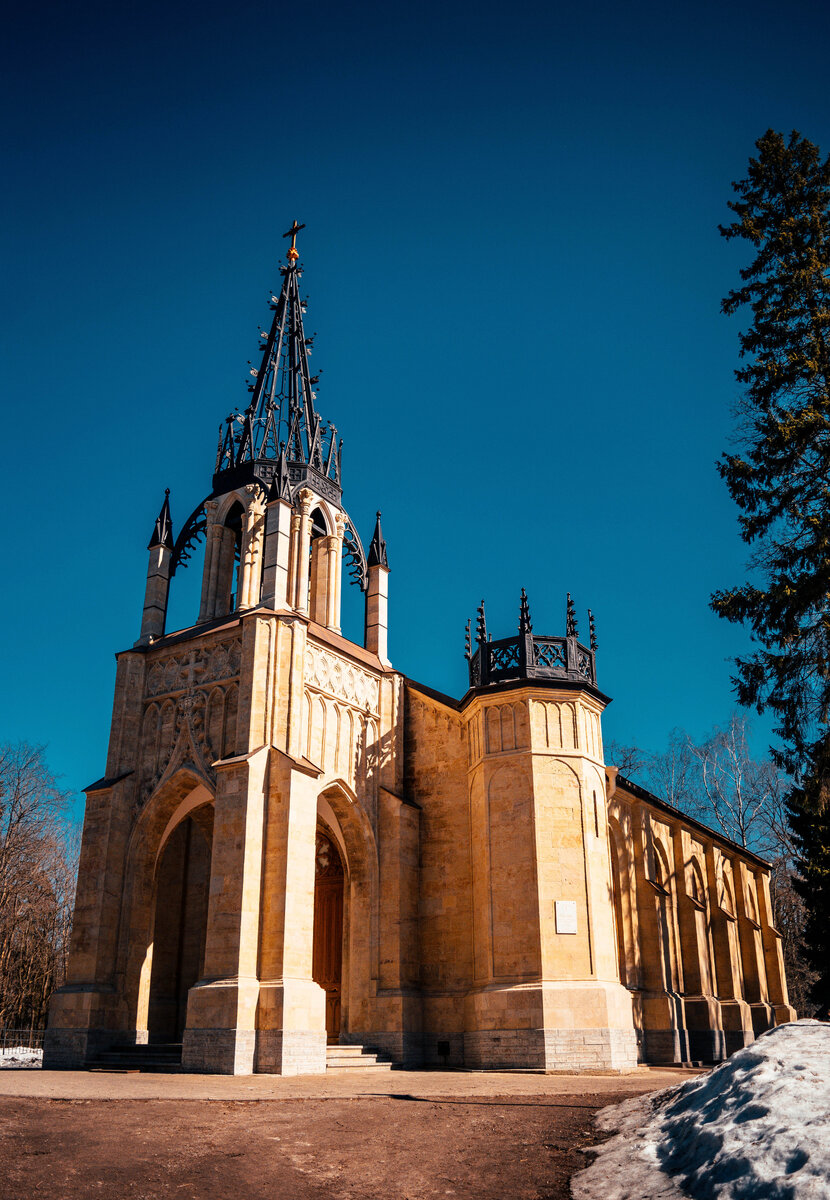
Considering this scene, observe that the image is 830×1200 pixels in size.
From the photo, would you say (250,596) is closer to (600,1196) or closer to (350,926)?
(350,926)

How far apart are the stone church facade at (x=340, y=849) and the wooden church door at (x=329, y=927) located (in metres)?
0.06

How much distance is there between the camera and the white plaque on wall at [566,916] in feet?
64.6

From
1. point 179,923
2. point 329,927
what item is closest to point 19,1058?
point 179,923

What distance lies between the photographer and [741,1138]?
5.53 meters

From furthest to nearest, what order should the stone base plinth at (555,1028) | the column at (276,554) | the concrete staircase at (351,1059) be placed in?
the column at (276,554) → the concrete staircase at (351,1059) → the stone base plinth at (555,1028)

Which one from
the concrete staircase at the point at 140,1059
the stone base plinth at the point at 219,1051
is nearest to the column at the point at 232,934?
the stone base plinth at the point at 219,1051

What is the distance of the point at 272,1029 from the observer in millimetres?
17609

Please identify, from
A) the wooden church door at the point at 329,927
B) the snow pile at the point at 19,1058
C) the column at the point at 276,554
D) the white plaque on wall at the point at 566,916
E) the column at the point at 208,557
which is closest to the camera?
the white plaque on wall at the point at 566,916

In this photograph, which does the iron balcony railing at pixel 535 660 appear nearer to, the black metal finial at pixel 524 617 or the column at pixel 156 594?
the black metal finial at pixel 524 617

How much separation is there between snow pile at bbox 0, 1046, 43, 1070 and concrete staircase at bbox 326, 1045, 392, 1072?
8.30 meters

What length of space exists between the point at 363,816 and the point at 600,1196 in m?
17.3

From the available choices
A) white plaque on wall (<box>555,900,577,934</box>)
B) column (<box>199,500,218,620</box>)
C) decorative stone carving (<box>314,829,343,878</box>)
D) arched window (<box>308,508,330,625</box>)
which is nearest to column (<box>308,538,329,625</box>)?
arched window (<box>308,508,330,625</box>)

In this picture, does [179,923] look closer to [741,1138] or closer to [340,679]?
[340,679]

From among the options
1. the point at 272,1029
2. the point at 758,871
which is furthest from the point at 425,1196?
the point at 758,871
